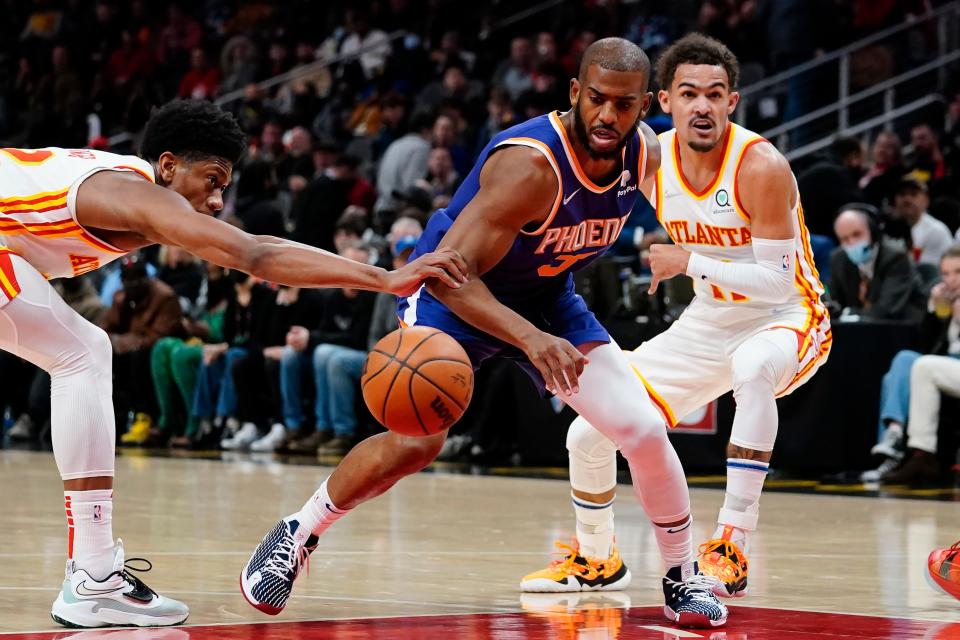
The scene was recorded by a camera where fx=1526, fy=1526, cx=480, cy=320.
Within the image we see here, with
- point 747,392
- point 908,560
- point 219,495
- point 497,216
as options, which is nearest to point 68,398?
point 497,216

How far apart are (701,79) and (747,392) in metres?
1.28

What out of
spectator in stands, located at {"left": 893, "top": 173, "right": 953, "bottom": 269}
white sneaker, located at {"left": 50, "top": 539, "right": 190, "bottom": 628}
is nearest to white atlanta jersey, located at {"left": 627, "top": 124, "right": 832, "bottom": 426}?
white sneaker, located at {"left": 50, "top": 539, "right": 190, "bottom": 628}

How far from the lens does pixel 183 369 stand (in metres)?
13.4

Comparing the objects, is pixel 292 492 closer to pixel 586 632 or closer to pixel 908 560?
pixel 908 560

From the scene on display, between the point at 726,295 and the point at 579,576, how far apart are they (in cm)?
130

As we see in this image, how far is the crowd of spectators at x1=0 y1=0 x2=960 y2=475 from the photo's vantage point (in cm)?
1211

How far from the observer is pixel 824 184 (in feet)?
39.9

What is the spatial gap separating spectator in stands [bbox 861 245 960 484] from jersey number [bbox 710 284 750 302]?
4.14 metres

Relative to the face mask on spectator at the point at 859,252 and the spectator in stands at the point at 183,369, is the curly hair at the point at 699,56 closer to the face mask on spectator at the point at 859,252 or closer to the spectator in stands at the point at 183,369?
the face mask on spectator at the point at 859,252

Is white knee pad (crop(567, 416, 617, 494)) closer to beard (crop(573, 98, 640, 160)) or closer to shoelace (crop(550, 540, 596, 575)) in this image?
shoelace (crop(550, 540, 596, 575))

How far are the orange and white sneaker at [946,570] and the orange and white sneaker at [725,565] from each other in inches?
25.7

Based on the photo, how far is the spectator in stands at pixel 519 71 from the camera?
16.6m

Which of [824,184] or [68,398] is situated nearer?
[68,398]

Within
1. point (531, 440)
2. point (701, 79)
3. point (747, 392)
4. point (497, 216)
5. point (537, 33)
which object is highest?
point (537, 33)
